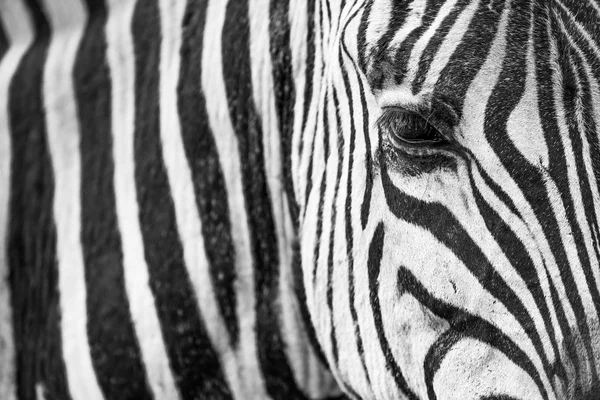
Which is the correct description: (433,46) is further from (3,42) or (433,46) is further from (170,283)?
(3,42)

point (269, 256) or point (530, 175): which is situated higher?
point (530, 175)

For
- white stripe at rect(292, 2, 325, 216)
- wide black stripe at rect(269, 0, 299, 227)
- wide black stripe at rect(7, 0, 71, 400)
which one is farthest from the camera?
wide black stripe at rect(7, 0, 71, 400)

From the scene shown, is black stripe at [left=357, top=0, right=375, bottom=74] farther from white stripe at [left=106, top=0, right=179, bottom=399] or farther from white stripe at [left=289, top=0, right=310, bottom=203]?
white stripe at [left=106, top=0, right=179, bottom=399]

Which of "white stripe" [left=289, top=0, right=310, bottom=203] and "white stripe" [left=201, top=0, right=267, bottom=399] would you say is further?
"white stripe" [left=201, top=0, right=267, bottom=399]

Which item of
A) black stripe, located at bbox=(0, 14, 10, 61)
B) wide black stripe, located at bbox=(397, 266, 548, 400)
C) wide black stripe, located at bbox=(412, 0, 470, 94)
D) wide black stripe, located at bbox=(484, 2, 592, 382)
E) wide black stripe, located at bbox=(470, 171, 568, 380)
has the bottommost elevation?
wide black stripe, located at bbox=(397, 266, 548, 400)

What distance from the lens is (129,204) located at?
97.3 inches

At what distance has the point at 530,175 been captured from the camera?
1610 millimetres

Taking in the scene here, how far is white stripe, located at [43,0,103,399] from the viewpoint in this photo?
96.2 inches

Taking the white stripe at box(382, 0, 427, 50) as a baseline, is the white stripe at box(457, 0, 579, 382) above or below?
below

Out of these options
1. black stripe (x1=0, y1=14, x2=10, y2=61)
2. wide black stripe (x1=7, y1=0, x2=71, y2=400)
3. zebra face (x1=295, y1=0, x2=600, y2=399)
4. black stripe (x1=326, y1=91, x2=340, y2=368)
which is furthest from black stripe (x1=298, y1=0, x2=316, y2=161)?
black stripe (x1=0, y1=14, x2=10, y2=61)

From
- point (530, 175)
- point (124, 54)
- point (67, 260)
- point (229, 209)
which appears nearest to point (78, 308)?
point (67, 260)

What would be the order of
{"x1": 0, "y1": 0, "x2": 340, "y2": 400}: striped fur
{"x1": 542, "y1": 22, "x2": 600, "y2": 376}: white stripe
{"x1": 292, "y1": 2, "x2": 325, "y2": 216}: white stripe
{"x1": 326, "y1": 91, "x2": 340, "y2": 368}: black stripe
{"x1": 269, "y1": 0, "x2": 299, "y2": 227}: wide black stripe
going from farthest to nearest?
1. {"x1": 0, "y1": 0, "x2": 340, "y2": 400}: striped fur
2. {"x1": 269, "y1": 0, "x2": 299, "y2": 227}: wide black stripe
3. {"x1": 292, "y1": 2, "x2": 325, "y2": 216}: white stripe
4. {"x1": 326, "y1": 91, "x2": 340, "y2": 368}: black stripe
5. {"x1": 542, "y1": 22, "x2": 600, "y2": 376}: white stripe

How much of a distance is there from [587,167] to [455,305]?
40 cm

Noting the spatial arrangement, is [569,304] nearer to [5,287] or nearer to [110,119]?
[110,119]
